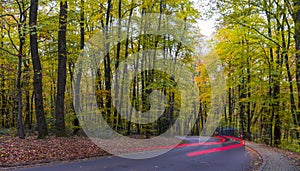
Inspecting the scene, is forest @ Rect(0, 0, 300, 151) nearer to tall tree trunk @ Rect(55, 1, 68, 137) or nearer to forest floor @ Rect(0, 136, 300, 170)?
tall tree trunk @ Rect(55, 1, 68, 137)

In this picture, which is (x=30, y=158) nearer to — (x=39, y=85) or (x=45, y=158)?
(x=45, y=158)

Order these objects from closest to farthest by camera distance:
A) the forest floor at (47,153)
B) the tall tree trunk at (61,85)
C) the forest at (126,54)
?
the forest floor at (47,153), the forest at (126,54), the tall tree trunk at (61,85)

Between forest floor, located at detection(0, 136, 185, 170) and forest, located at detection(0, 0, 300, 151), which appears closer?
forest floor, located at detection(0, 136, 185, 170)

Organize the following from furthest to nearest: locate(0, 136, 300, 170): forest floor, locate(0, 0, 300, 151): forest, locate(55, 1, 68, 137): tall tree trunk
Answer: locate(55, 1, 68, 137): tall tree trunk → locate(0, 0, 300, 151): forest → locate(0, 136, 300, 170): forest floor

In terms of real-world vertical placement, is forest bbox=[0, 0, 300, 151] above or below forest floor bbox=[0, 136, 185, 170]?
above

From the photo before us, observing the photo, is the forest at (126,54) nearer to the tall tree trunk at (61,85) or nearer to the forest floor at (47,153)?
the tall tree trunk at (61,85)

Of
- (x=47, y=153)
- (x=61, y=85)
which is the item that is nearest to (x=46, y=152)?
(x=47, y=153)

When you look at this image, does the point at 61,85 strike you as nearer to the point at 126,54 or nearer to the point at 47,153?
the point at 47,153

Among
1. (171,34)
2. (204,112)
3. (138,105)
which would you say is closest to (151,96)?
(138,105)

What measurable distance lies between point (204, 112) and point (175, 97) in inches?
771

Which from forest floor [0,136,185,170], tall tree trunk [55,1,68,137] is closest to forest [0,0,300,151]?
tall tree trunk [55,1,68,137]

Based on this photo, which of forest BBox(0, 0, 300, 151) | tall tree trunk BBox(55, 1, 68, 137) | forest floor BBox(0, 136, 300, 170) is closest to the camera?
forest floor BBox(0, 136, 300, 170)

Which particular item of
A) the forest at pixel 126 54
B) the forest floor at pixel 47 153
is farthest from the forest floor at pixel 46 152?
the forest at pixel 126 54

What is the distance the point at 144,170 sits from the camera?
28.4ft
